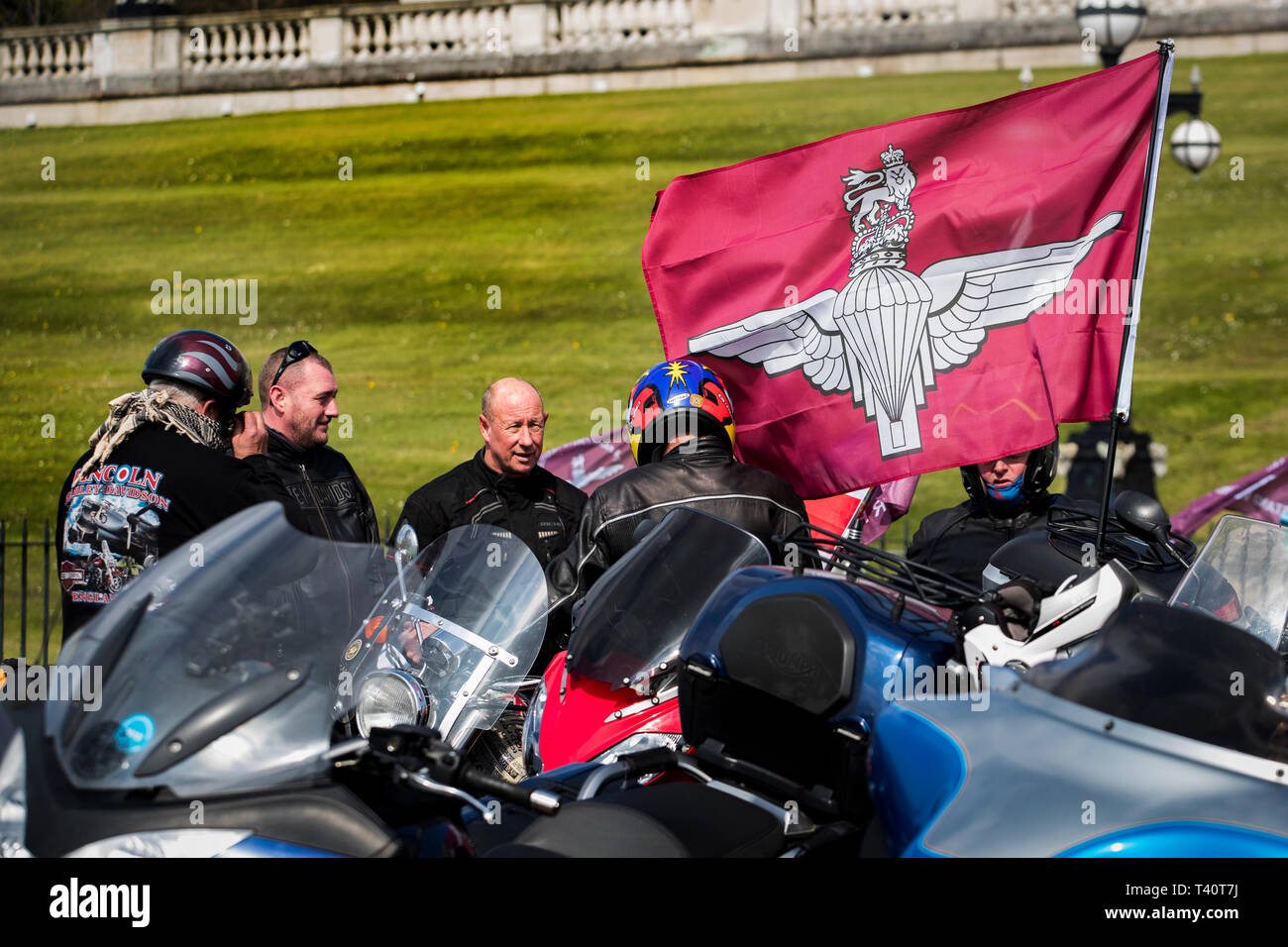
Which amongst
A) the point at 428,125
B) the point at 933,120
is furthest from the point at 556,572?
the point at 428,125

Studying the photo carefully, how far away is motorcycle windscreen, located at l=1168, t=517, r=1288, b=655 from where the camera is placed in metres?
3.45

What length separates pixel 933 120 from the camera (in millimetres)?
5145

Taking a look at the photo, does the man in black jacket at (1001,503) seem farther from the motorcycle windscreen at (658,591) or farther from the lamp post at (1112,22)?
the lamp post at (1112,22)

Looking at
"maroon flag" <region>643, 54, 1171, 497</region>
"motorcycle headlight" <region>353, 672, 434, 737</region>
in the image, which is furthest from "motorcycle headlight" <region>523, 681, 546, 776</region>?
"maroon flag" <region>643, 54, 1171, 497</region>

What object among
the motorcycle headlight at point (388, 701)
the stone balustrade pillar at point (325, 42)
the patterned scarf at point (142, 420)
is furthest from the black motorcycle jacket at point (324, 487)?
the stone balustrade pillar at point (325, 42)

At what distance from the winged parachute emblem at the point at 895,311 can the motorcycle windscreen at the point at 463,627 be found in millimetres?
2065

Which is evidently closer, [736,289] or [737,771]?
[737,771]

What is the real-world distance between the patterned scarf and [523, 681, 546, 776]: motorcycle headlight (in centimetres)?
127

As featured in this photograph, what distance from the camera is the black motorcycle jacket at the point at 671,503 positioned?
12.7 ft

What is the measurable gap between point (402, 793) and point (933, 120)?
11.9 feet

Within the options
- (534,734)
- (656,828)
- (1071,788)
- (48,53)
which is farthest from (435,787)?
(48,53)

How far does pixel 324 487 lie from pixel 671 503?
1.92 meters

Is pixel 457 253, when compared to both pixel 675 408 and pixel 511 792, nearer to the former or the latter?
pixel 675 408
